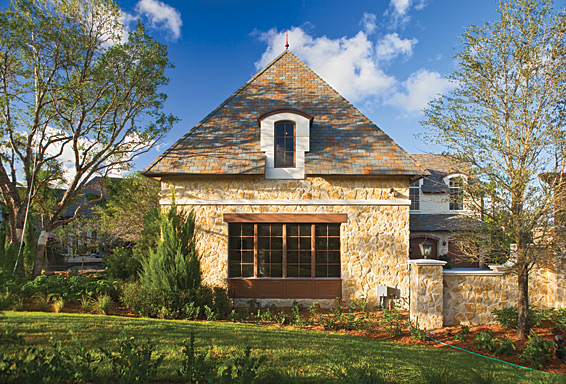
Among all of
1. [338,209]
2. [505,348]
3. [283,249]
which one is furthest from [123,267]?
[505,348]

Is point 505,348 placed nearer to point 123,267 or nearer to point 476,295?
point 476,295

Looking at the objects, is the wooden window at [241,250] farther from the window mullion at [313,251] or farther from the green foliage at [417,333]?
the green foliage at [417,333]

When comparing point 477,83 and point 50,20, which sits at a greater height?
point 50,20

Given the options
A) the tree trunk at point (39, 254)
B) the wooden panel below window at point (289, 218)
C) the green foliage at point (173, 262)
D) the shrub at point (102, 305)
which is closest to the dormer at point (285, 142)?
→ the wooden panel below window at point (289, 218)

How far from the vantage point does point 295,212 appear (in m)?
11.0

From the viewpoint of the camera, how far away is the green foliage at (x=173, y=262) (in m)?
8.97

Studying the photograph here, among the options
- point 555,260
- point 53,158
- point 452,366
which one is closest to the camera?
point 452,366

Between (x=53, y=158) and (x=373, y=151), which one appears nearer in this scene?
(x=373, y=151)

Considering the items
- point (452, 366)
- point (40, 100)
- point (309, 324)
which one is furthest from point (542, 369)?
point (40, 100)

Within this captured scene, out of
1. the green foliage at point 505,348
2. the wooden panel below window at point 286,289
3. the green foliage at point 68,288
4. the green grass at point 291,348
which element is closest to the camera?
the green grass at point 291,348

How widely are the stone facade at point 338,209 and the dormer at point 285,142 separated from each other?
1.18 ft

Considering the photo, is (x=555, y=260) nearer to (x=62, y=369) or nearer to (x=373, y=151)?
(x=373, y=151)

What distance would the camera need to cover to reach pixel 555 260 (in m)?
8.62

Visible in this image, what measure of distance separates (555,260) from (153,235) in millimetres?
11260
